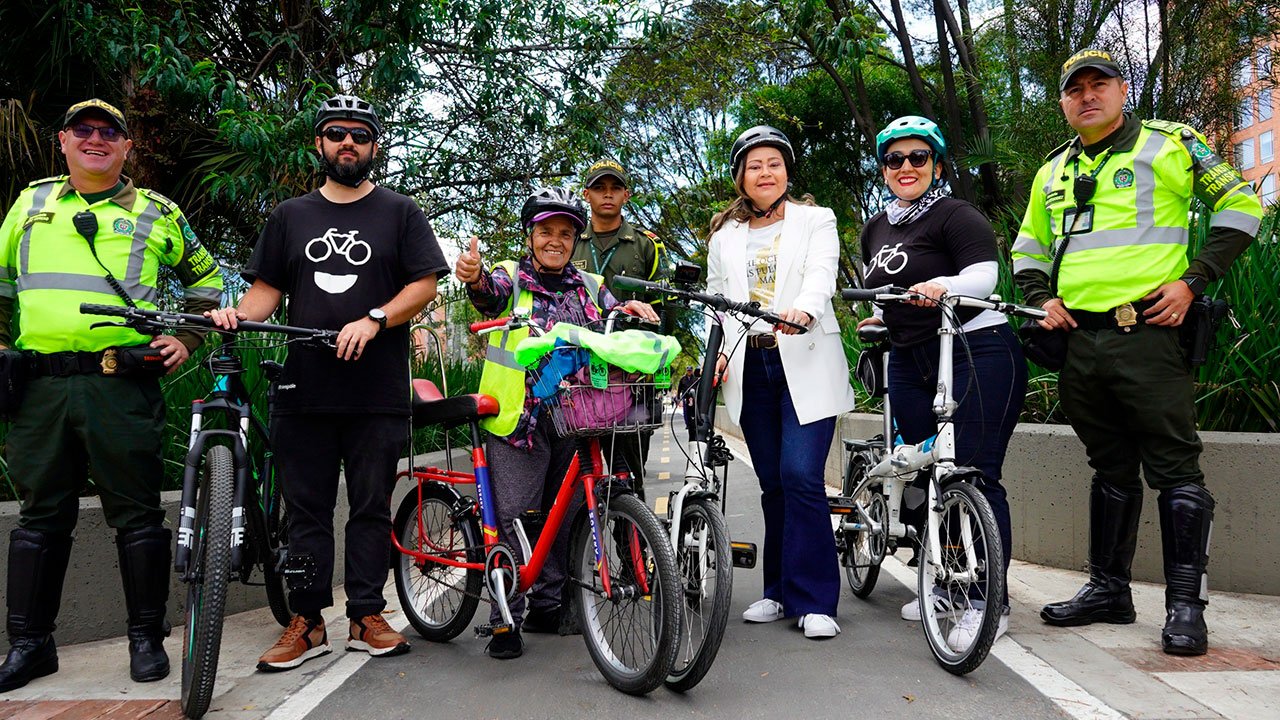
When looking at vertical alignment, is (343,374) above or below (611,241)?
below

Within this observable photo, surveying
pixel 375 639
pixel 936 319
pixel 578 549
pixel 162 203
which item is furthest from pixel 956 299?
pixel 162 203

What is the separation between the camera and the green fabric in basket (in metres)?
3.73

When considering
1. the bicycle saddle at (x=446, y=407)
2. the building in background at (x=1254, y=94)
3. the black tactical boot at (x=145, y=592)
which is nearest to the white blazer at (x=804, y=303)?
the bicycle saddle at (x=446, y=407)

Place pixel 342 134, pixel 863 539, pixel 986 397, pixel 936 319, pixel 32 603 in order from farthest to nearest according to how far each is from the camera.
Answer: pixel 863 539 < pixel 936 319 < pixel 986 397 < pixel 342 134 < pixel 32 603

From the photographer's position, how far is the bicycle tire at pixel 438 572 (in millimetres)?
4520

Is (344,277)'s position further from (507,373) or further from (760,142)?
(760,142)

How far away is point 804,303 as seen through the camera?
4.46 meters

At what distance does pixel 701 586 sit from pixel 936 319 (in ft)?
5.61

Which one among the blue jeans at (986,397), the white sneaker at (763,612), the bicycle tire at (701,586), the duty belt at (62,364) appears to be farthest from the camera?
the white sneaker at (763,612)

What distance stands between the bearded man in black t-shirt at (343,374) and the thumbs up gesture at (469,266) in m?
0.22

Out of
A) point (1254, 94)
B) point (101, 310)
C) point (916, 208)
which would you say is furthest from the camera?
point (1254, 94)

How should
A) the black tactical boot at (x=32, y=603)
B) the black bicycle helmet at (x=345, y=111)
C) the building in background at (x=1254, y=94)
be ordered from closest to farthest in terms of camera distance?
the black tactical boot at (x=32, y=603) < the black bicycle helmet at (x=345, y=111) < the building in background at (x=1254, y=94)

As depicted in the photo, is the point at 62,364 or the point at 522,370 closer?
the point at 62,364

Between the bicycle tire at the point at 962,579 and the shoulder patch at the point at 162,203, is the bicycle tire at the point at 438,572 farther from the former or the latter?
A: the bicycle tire at the point at 962,579
